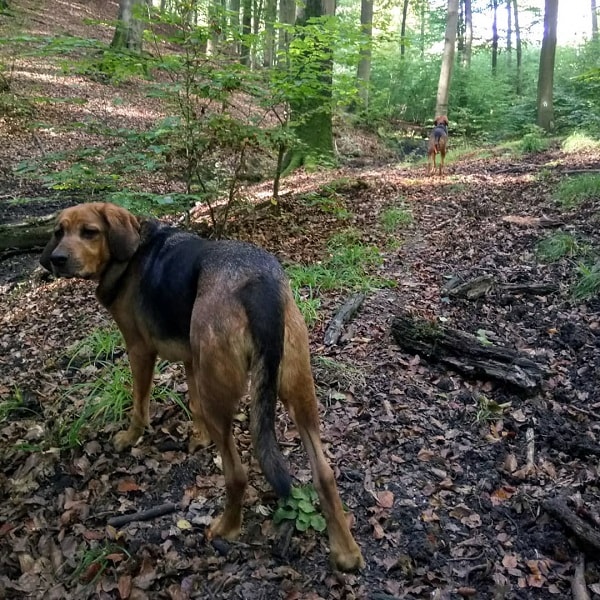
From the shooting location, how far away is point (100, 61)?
5223 mm

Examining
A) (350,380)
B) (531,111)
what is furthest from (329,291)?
(531,111)

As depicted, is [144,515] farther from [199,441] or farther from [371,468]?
[371,468]

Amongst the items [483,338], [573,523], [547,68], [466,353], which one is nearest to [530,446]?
[573,523]

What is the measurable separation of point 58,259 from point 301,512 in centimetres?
215

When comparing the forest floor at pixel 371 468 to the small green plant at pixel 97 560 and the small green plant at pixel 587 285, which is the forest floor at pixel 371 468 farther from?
the small green plant at pixel 587 285

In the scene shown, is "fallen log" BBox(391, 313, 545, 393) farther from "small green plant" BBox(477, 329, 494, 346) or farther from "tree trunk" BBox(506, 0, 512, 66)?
"tree trunk" BBox(506, 0, 512, 66)

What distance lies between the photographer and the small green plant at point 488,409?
3.81 m

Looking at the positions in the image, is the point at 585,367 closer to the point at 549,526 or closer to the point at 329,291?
the point at 549,526

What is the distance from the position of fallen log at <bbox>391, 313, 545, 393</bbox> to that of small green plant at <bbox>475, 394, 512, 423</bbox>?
225 millimetres

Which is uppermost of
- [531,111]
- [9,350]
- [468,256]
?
[531,111]

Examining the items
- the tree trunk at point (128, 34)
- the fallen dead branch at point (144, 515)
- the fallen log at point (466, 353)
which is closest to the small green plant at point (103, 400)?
the fallen dead branch at point (144, 515)

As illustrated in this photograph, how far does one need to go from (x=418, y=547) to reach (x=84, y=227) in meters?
2.83

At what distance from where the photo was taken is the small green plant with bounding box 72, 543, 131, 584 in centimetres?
275

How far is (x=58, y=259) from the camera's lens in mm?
3137
